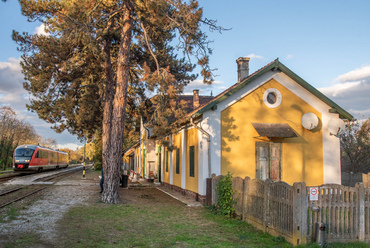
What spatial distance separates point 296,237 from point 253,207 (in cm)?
208

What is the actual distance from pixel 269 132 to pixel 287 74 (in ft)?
9.09

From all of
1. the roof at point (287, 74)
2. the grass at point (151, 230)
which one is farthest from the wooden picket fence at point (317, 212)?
the roof at point (287, 74)

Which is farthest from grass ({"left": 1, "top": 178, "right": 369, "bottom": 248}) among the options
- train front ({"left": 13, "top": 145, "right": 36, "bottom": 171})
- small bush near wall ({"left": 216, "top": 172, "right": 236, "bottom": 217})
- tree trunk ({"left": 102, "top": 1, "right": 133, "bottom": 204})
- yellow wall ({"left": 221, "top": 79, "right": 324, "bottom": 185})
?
train front ({"left": 13, "top": 145, "right": 36, "bottom": 171})

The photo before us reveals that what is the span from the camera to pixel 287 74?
13711mm

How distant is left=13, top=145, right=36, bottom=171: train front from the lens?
31016 mm

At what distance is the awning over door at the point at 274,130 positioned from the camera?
12.6 m

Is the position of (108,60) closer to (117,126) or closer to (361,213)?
(117,126)

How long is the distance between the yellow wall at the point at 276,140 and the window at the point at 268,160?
8.0 inches

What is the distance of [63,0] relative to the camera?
50.2 ft

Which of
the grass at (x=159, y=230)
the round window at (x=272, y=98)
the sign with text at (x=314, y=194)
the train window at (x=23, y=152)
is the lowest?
the grass at (x=159, y=230)

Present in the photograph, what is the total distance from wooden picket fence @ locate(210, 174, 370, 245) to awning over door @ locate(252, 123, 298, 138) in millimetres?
4807

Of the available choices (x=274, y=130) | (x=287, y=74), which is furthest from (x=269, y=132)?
(x=287, y=74)

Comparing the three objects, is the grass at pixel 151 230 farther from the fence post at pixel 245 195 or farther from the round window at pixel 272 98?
the round window at pixel 272 98

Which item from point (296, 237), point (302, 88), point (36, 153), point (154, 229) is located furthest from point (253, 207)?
point (36, 153)
